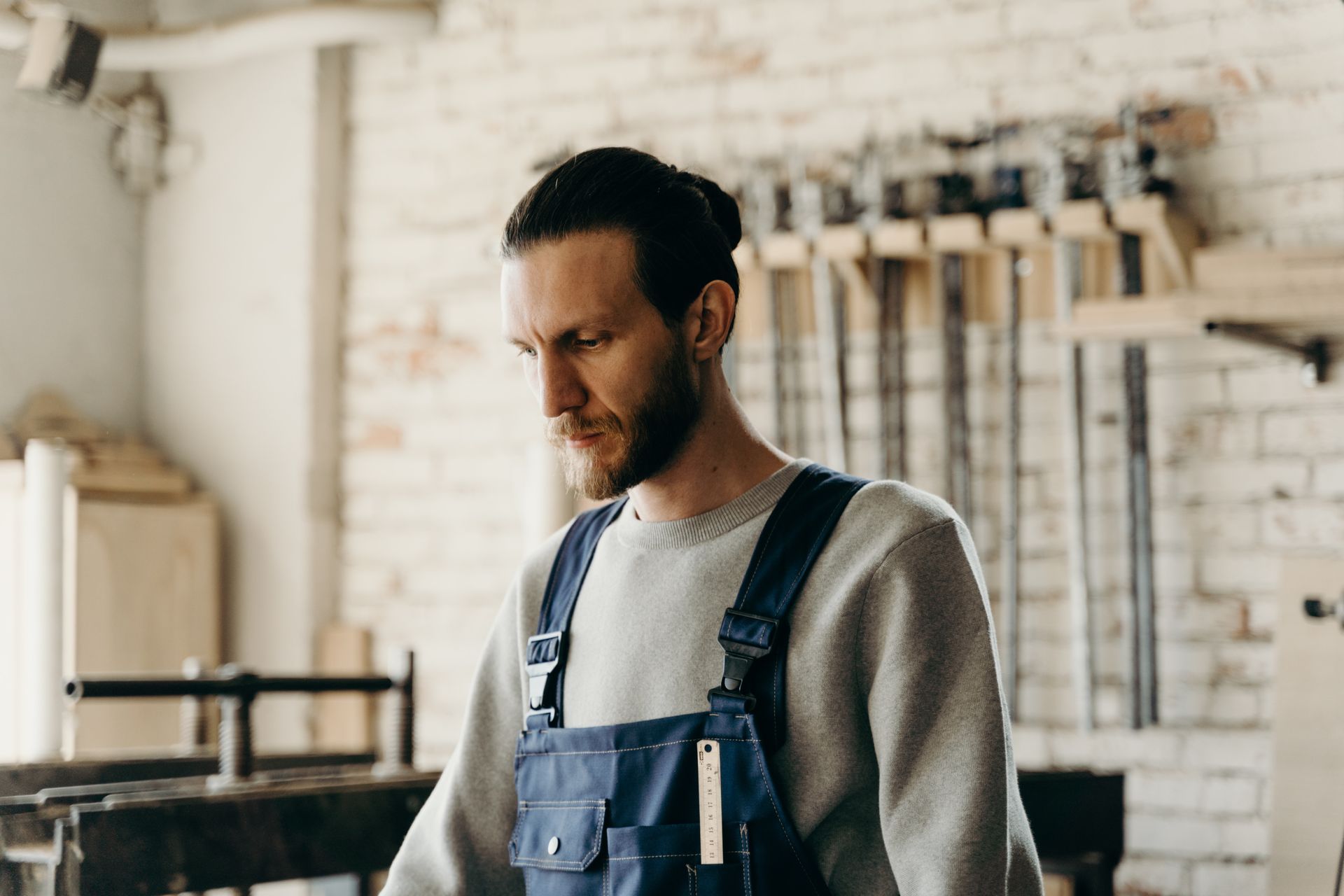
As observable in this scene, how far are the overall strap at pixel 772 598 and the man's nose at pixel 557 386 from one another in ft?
0.72

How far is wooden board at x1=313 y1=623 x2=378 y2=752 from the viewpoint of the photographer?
12.4 feet

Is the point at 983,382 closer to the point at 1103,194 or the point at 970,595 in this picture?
the point at 1103,194

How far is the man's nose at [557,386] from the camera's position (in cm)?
139

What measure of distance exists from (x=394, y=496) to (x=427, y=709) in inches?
22.0

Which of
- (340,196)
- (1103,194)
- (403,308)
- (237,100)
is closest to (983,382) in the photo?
(1103,194)

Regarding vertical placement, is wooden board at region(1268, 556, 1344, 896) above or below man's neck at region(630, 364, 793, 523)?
below

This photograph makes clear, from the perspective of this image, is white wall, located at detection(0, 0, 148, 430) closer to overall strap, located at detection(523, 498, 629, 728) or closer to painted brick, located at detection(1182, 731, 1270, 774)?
overall strap, located at detection(523, 498, 629, 728)

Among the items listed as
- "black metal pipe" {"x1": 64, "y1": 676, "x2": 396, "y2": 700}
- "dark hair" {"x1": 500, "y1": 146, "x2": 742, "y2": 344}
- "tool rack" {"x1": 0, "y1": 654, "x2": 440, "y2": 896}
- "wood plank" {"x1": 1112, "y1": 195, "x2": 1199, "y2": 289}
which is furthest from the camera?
"wood plank" {"x1": 1112, "y1": 195, "x2": 1199, "y2": 289}

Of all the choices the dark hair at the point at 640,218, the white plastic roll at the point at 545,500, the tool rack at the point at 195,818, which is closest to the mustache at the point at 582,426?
the dark hair at the point at 640,218

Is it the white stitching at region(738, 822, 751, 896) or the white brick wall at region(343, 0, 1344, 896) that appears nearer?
the white stitching at region(738, 822, 751, 896)

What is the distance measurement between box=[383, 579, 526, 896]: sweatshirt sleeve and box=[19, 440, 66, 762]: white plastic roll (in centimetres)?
120

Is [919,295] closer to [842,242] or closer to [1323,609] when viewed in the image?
[842,242]

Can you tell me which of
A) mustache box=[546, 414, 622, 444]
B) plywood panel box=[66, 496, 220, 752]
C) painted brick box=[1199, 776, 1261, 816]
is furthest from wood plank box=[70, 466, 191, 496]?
painted brick box=[1199, 776, 1261, 816]

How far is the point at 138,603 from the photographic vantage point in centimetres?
362
